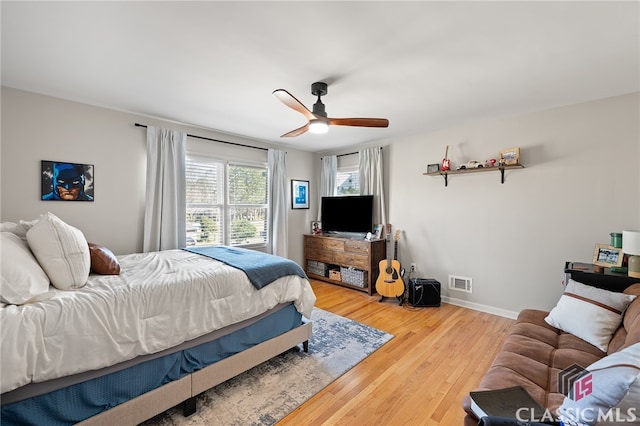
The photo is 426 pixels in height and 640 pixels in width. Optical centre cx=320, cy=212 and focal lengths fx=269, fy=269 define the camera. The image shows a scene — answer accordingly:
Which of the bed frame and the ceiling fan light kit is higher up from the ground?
the ceiling fan light kit

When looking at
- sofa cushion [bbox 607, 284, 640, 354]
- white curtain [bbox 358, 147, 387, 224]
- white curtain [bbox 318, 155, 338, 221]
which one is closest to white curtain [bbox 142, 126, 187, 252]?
white curtain [bbox 318, 155, 338, 221]

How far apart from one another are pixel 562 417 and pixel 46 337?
227 centimetres

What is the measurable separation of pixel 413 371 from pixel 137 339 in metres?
2.02

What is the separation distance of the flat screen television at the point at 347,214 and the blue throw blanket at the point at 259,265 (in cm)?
214

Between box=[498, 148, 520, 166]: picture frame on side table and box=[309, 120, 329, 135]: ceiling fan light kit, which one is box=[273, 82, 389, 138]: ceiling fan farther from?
box=[498, 148, 520, 166]: picture frame on side table

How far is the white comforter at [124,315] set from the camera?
4.08ft

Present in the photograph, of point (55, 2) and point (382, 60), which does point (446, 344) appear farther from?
point (55, 2)

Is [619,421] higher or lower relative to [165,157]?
lower

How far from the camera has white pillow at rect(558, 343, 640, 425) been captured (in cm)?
87

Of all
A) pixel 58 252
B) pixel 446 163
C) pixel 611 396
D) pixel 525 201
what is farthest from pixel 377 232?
pixel 58 252

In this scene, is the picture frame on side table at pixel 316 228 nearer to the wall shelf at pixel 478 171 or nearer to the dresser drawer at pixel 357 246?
the dresser drawer at pixel 357 246

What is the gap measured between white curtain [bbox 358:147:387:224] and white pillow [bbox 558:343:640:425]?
332 centimetres

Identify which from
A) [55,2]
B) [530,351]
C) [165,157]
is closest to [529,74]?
[530,351]

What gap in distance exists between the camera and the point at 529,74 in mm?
2209
